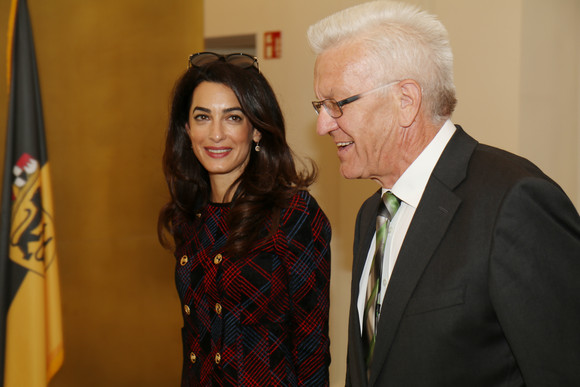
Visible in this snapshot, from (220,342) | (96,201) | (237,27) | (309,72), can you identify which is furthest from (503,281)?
(237,27)

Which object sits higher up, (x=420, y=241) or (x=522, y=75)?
(x=522, y=75)

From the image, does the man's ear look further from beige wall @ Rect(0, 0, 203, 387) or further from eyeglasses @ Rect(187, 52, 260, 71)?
beige wall @ Rect(0, 0, 203, 387)

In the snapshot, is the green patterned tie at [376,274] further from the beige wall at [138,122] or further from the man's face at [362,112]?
the beige wall at [138,122]

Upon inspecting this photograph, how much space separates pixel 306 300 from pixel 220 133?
736mm

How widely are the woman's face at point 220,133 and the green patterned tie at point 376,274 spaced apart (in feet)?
3.20

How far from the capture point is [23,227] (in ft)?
9.12

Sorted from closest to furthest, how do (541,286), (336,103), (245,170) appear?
(541,286) → (336,103) → (245,170)

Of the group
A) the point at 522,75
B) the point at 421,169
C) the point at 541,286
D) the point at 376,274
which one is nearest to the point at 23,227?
the point at 376,274

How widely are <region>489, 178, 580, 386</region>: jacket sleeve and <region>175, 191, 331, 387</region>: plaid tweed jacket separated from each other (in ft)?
3.59

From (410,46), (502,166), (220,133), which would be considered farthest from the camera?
(220,133)

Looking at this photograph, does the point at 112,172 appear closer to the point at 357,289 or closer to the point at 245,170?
the point at 245,170

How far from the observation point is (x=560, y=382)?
3.77 feet

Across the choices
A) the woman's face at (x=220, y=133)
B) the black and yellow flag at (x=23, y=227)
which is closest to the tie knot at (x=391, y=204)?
the woman's face at (x=220, y=133)

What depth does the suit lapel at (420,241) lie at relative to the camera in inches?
51.3
